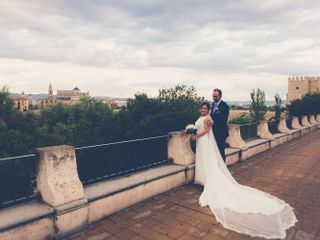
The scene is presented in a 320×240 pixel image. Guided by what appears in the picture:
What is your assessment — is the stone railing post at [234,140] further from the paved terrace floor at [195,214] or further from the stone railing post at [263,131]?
the stone railing post at [263,131]

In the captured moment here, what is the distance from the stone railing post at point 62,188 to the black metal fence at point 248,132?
327 inches

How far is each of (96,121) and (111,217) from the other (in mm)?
40036

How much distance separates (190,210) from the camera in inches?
191

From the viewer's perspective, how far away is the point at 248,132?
11.4 meters

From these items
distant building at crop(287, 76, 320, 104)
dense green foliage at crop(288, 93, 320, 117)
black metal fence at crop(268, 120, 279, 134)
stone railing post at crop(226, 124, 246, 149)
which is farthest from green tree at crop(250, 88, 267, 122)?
distant building at crop(287, 76, 320, 104)

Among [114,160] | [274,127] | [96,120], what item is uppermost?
[274,127]

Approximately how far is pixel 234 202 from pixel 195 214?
80cm

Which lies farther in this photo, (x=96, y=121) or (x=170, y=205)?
(x=96, y=121)

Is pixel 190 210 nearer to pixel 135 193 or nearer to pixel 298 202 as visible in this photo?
pixel 135 193

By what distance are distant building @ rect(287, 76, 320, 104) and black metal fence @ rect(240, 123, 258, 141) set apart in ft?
250

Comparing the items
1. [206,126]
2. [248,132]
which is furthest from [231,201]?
[248,132]

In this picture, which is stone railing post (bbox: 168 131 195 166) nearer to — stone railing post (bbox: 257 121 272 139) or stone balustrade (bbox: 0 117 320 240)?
stone balustrade (bbox: 0 117 320 240)

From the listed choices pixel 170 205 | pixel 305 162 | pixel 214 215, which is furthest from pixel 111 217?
pixel 305 162

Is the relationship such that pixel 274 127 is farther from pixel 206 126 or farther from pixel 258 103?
pixel 258 103
